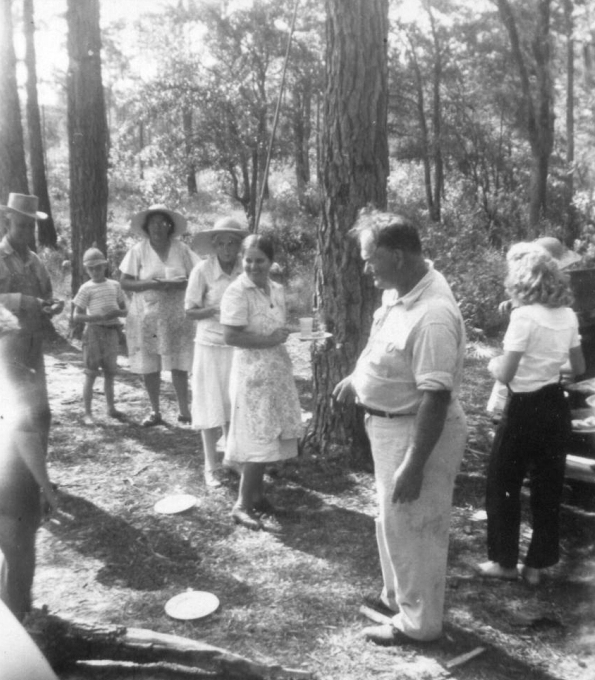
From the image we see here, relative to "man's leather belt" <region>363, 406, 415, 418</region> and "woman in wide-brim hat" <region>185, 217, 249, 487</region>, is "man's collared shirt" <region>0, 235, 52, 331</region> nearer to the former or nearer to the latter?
"woman in wide-brim hat" <region>185, 217, 249, 487</region>

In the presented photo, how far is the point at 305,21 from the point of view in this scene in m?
21.2

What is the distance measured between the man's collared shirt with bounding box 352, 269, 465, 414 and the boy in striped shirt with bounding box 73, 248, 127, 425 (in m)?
4.22

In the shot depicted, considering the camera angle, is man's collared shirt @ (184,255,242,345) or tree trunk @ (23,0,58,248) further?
tree trunk @ (23,0,58,248)

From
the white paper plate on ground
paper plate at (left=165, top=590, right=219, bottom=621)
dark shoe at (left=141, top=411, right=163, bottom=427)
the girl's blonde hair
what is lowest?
paper plate at (left=165, top=590, right=219, bottom=621)

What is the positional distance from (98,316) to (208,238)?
1.82 meters

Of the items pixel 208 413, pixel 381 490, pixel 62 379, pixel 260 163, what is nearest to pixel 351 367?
pixel 208 413

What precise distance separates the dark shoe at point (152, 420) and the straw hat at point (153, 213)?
1.62m

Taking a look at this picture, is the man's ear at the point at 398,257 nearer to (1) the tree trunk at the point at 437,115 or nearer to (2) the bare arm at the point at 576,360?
(2) the bare arm at the point at 576,360

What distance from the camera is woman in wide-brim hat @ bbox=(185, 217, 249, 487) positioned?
18.0ft

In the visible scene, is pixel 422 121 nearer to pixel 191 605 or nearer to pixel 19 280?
pixel 19 280

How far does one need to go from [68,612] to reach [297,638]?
1155 mm

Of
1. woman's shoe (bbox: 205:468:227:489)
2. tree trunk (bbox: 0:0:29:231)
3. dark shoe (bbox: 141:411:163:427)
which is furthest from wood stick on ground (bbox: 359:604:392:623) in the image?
tree trunk (bbox: 0:0:29:231)

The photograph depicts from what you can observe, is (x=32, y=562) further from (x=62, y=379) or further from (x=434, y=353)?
(x=62, y=379)

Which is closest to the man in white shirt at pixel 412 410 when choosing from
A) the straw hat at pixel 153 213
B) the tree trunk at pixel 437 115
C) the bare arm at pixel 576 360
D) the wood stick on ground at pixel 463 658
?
the wood stick on ground at pixel 463 658
